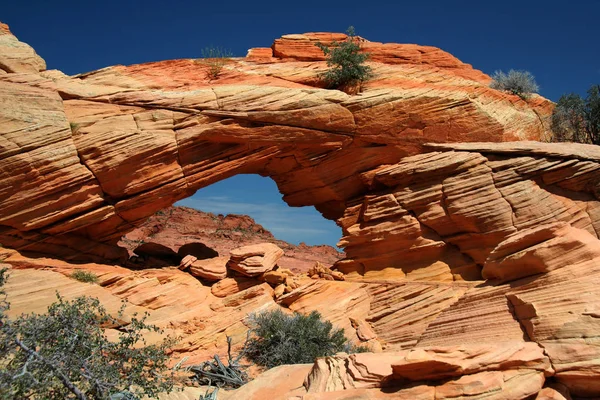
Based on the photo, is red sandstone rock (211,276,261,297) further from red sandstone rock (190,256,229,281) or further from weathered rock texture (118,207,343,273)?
weathered rock texture (118,207,343,273)

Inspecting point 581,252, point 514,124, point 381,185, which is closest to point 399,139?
point 381,185

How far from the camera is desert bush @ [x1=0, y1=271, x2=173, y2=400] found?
6758 millimetres

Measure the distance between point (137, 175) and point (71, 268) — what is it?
3294 millimetres

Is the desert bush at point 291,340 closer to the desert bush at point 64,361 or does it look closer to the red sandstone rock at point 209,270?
the red sandstone rock at point 209,270

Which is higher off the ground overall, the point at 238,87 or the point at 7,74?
the point at 7,74

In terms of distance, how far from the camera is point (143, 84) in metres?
16.3

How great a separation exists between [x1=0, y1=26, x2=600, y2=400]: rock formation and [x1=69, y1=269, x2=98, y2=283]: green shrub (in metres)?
0.23

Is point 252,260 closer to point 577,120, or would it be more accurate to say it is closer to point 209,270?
point 209,270

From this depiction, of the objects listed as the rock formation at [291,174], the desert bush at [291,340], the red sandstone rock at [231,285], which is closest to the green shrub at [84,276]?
the rock formation at [291,174]

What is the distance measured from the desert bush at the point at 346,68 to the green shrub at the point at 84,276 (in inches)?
398

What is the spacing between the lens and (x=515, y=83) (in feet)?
64.2

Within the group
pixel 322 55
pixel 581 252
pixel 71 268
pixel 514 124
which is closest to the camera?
pixel 581 252

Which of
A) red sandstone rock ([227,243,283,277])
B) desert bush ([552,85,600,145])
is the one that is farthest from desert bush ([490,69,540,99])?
red sandstone rock ([227,243,283,277])

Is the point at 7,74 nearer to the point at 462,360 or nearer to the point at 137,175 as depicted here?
the point at 137,175
